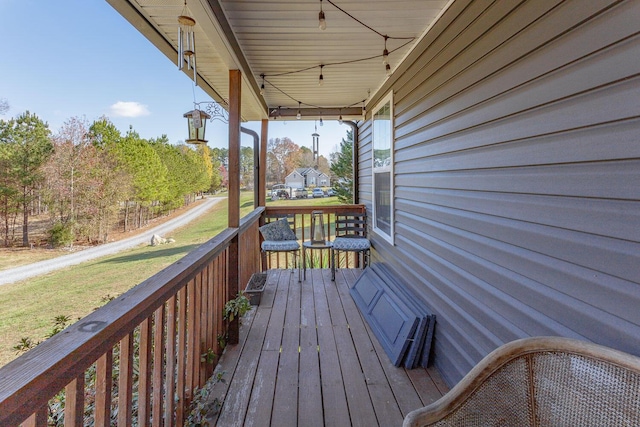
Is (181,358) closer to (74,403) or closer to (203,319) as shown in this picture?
(203,319)

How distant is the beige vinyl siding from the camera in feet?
3.22

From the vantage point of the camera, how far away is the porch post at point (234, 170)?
8.86ft

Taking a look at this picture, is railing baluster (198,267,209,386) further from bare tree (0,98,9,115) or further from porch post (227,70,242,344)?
bare tree (0,98,9,115)

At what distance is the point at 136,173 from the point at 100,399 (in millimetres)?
1564

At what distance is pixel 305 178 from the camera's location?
694cm

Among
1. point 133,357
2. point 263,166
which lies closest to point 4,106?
point 133,357

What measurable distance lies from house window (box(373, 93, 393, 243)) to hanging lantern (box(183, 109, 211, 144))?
1928mm

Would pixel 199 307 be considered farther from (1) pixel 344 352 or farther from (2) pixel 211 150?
(2) pixel 211 150

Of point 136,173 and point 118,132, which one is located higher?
point 118,132

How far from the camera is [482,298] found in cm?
171

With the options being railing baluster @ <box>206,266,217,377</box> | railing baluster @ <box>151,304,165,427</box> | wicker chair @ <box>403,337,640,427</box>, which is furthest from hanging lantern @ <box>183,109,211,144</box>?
wicker chair @ <box>403,337,640,427</box>

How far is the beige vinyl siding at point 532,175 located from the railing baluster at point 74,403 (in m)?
1.55

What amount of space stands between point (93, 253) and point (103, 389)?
36.3 inches

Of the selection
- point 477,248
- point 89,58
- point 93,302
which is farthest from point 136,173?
point 477,248
